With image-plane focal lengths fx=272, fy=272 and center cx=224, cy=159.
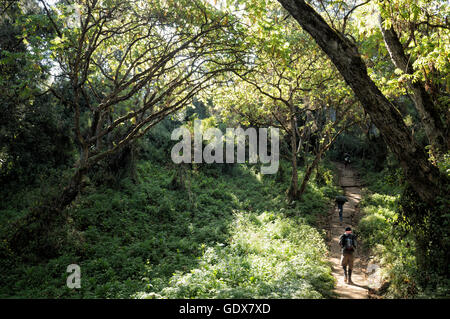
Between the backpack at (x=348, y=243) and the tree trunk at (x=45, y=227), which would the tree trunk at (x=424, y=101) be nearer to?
the backpack at (x=348, y=243)

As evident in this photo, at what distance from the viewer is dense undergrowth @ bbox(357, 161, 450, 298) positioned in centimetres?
613

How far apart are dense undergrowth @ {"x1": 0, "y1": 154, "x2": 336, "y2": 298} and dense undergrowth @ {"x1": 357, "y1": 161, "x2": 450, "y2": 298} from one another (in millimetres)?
1546

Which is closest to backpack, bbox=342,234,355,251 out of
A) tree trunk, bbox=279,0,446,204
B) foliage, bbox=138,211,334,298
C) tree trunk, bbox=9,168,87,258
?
foliage, bbox=138,211,334,298

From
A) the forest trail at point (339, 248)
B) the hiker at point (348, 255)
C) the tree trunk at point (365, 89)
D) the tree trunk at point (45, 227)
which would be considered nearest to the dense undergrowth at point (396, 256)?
the forest trail at point (339, 248)

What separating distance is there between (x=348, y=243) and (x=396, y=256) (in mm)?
1558

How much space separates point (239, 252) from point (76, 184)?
245 inches

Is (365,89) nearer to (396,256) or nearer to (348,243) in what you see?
(348,243)

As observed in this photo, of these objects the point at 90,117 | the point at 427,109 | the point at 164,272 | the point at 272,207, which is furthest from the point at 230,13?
the point at 90,117

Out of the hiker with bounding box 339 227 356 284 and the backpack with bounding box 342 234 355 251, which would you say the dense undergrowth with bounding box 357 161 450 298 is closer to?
the hiker with bounding box 339 227 356 284

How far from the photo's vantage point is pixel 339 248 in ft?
35.3

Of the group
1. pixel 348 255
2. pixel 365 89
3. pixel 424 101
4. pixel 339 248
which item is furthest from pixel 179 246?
pixel 424 101

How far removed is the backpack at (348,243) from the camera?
7984 millimetres

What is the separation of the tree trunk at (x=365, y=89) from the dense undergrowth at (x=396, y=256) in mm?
1496

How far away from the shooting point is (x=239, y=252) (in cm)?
956
